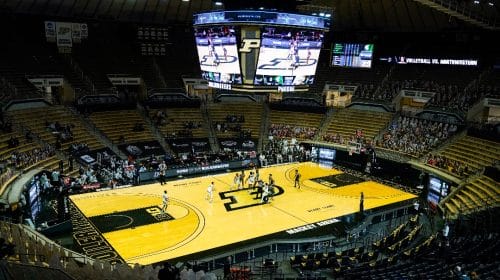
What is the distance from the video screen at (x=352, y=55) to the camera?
156 feet

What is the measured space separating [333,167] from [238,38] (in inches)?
635

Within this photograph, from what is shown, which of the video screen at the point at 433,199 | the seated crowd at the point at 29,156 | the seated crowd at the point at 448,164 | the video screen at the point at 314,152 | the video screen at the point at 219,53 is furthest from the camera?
the video screen at the point at 314,152

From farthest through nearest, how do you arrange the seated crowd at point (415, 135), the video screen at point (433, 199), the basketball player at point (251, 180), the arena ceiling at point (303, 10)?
the arena ceiling at point (303, 10) → the seated crowd at point (415, 135) → the basketball player at point (251, 180) → the video screen at point (433, 199)

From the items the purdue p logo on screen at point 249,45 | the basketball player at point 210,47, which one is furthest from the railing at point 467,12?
the basketball player at point 210,47

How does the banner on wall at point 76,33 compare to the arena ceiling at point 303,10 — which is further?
the banner on wall at point 76,33

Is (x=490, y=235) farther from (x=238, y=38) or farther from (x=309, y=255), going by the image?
(x=238, y=38)

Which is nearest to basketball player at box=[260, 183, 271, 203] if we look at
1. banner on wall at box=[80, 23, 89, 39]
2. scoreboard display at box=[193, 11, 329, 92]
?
scoreboard display at box=[193, 11, 329, 92]

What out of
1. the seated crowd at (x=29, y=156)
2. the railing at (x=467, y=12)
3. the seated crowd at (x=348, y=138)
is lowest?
the seated crowd at (x=29, y=156)

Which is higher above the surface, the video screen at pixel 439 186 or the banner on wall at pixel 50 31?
the banner on wall at pixel 50 31

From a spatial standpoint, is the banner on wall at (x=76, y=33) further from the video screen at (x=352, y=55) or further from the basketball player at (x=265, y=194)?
the basketball player at (x=265, y=194)

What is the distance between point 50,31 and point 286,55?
27.0 meters

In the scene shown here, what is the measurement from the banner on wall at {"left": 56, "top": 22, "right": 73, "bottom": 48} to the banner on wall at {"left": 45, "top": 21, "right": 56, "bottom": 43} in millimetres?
349

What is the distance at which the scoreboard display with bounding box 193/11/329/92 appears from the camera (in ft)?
78.5

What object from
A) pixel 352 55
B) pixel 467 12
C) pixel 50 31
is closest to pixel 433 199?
pixel 467 12
